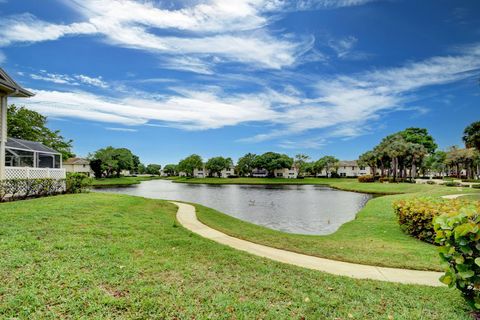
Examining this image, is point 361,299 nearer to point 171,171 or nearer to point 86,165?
point 86,165

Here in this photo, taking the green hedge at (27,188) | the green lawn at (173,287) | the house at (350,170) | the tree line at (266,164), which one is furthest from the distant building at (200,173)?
the green lawn at (173,287)

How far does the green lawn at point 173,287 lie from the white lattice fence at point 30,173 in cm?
920

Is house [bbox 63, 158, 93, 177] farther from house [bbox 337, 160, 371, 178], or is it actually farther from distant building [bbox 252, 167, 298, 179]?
house [bbox 337, 160, 371, 178]

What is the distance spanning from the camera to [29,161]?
64.1ft

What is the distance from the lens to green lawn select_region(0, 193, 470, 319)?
3.82 m

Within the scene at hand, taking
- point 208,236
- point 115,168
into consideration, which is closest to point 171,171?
point 115,168

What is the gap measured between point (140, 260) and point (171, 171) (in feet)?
498

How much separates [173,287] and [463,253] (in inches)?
159

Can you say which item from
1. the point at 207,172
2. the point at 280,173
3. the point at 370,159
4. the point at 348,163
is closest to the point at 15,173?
the point at 370,159

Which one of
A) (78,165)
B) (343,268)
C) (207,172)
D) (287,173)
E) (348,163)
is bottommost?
(343,268)

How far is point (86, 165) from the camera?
7531 cm

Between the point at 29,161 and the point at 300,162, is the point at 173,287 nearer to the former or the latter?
the point at 29,161

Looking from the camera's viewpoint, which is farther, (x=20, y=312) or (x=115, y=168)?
(x=115, y=168)

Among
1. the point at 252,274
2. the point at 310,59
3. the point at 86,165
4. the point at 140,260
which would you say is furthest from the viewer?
the point at 86,165
